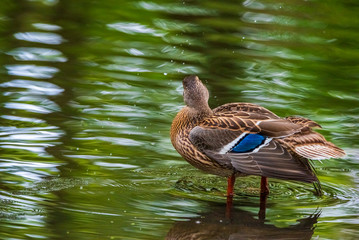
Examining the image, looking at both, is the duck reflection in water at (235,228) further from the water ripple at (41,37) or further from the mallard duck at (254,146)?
the water ripple at (41,37)

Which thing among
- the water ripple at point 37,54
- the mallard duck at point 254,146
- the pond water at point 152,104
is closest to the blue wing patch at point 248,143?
the mallard duck at point 254,146

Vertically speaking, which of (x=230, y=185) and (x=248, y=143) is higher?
(x=248, y=143)

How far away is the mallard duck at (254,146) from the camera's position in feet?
28.6

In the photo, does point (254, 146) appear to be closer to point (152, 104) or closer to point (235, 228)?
point (235, 228)

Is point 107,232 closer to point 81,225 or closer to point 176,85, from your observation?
point 81,225

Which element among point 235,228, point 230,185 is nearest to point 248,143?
point 230,185

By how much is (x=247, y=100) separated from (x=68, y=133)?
2.74 m

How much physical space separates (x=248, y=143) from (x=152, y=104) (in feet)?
9.68

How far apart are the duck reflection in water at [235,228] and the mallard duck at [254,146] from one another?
559 mm

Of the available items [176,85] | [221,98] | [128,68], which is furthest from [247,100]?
[128,68]

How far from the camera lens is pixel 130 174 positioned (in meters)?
9.23

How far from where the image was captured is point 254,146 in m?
8.90

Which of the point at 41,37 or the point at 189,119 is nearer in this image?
the point at 189,119

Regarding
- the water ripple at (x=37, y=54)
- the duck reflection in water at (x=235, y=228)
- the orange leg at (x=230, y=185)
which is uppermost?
the water ripple at (x=37, y=54)
